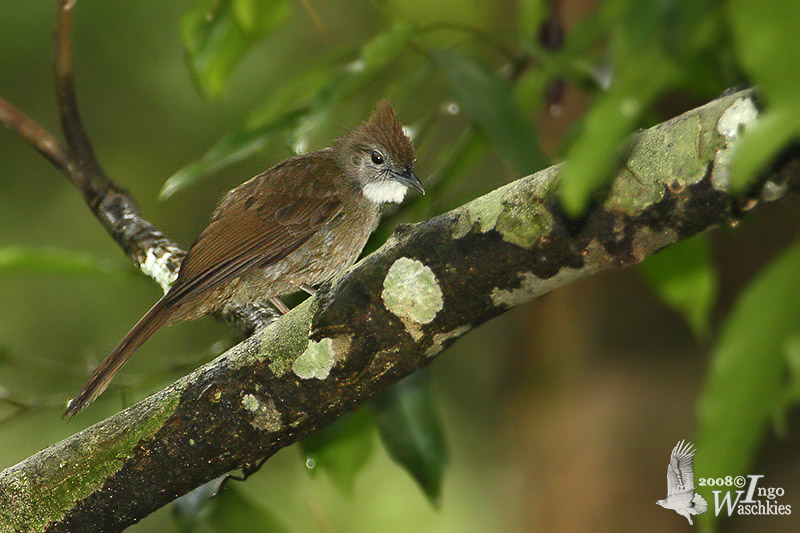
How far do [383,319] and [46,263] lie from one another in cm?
165

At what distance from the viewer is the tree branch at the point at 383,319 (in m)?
1.71

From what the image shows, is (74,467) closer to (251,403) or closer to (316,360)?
(251,403)

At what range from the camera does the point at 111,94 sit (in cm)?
703

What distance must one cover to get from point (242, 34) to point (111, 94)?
4645 mm

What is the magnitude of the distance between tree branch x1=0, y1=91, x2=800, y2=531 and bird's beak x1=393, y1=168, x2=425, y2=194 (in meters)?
0.97

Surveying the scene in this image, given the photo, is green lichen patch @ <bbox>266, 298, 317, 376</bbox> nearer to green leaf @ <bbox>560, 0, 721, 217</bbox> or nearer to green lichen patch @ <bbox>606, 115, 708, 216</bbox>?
green lichen patch @ <bbox>606, 115, 708, 216</bbox>

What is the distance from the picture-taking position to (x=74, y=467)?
2.24 m

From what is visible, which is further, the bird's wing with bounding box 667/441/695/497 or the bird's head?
the bird's head

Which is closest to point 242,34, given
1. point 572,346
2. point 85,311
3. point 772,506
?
point 572,346

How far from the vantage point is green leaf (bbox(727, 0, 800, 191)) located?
100 centimetres

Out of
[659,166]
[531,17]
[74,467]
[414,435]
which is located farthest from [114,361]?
[531,17]

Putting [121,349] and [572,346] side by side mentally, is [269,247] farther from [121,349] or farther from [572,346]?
[572,346]

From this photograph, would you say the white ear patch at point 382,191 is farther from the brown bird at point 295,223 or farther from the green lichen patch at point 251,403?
the green lichen patch at point 251,403

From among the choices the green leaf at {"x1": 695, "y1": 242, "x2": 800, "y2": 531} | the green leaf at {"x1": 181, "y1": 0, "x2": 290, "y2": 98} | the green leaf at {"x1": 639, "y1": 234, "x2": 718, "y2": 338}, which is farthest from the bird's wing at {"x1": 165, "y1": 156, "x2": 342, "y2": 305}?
the green leaf at {"x1": 695, "y1": 242, "x2": 800, "y2": 531}
